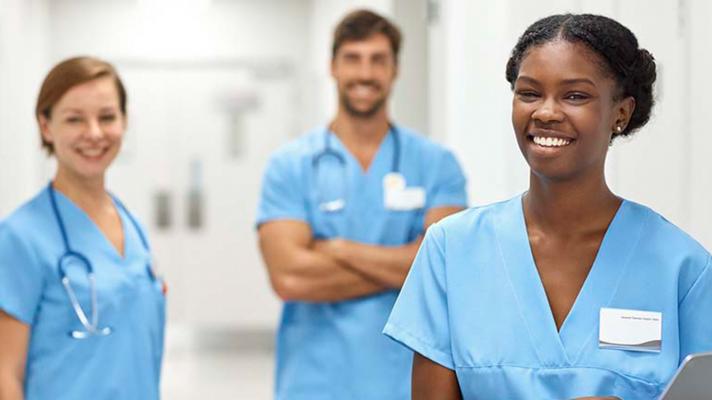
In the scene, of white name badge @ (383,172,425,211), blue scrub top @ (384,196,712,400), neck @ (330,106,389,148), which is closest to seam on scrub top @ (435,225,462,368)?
blue scrub top @ (384,196,712,400)

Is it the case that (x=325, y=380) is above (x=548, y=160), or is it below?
below

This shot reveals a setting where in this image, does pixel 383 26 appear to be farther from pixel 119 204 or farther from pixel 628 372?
pixel 628 372

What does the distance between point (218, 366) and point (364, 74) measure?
3.58 m

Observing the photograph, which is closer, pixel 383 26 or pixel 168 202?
pixel 383 26

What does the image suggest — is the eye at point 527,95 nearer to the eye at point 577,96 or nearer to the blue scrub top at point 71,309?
the eye at point 577,96

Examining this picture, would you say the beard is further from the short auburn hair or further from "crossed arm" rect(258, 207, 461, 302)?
the short auburn hair

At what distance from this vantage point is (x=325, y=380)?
6.92 feet

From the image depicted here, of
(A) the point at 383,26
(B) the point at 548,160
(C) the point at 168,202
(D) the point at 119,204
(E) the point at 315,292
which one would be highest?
(A) the point at 383,26

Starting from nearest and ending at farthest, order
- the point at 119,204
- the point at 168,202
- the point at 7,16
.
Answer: the point at 119,204
the point at 7,16
the point at 168,202

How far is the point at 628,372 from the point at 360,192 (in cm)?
110

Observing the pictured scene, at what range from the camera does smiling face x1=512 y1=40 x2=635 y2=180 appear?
119 centimetres

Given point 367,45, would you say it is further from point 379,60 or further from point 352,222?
point 352,222

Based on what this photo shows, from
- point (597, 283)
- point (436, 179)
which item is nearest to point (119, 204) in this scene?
point (436, 179)

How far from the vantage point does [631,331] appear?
118 centimetres
